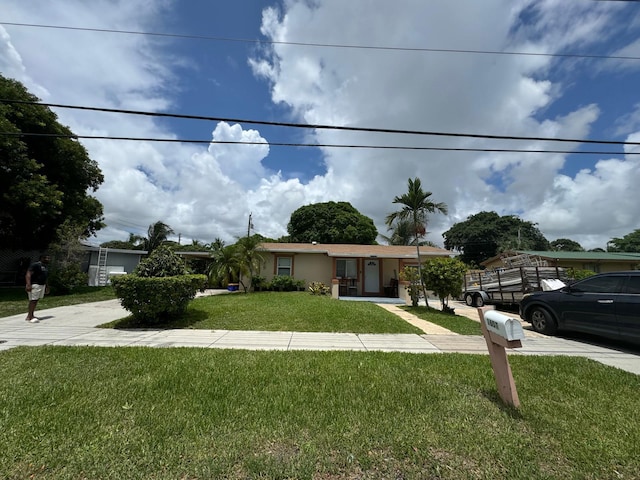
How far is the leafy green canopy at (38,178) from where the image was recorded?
41.8 ft

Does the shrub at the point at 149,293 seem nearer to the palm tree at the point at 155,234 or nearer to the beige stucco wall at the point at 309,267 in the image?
the beige stucco wall at the point at 309,267

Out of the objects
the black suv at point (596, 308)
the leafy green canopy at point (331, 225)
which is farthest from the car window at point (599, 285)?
the leafy green canopy at point (331, 225)

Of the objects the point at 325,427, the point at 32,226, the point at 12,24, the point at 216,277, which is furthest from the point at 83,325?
the point at 32,226

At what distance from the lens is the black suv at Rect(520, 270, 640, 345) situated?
592cm

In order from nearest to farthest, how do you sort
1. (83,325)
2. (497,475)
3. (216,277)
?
(497,475)
(83,325)
(216,277)

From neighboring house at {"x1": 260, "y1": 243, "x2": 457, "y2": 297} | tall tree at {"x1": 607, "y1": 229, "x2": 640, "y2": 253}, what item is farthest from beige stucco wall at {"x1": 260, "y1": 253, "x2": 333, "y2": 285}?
tall tree at {"x1": 607, "y1": 229, "x2": 640, "y2": 253}

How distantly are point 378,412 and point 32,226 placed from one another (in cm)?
1985

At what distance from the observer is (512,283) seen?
37.0ft

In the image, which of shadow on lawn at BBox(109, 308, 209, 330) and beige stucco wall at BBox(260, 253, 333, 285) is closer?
shadow on lawn at BBox(109, 308, 209, 330)

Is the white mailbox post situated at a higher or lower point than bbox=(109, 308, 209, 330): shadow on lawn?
higher

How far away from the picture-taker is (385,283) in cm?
1727

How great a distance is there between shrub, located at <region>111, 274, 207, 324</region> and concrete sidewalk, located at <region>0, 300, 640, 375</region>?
1.80 ft

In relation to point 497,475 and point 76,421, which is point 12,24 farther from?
point 497,475

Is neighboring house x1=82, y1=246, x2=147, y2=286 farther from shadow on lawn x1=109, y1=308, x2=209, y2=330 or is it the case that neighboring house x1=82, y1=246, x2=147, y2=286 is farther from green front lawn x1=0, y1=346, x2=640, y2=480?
green front lawn x1=0, y1=346, x2=640, y2=480
